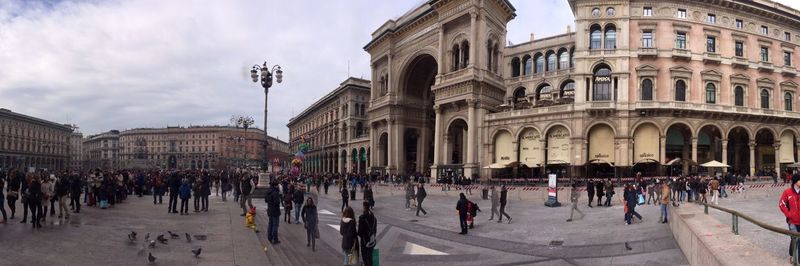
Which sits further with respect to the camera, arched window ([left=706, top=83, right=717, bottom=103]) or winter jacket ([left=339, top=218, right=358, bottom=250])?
arched window ([left=706, top=83, right=717, bottom=103])

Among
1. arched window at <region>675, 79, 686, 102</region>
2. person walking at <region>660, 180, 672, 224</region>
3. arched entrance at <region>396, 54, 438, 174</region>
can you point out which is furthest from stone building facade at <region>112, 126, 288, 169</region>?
person walking at <region>660, 180, 672, 224</region>

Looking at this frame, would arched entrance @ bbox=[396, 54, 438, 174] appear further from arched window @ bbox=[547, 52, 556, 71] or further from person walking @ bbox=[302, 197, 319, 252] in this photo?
person walking @ bbox=[302, 197, 319, 252]

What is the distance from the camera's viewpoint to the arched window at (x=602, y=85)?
3872 cm

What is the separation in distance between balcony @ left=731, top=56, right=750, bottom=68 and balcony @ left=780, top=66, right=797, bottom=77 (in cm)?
481

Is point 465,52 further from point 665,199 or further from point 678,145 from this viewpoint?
point 665,199

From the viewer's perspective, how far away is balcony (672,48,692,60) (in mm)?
37812

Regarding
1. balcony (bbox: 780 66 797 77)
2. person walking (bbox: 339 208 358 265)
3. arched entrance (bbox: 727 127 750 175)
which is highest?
balcony (bbox: 780 66 797 77)

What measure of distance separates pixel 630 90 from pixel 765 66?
44.1 ft

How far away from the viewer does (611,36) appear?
38875 mm

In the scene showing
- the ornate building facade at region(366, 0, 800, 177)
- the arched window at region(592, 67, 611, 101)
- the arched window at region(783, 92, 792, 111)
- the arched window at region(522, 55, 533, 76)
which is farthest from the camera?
the arched window at region(522, 55, 533, 76)

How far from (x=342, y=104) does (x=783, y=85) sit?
179ft

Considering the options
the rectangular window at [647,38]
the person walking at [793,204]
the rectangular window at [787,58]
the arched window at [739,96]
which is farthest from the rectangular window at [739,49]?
the person walking at [793,204]

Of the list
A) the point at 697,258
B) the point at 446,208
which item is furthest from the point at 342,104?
the point at 697,258

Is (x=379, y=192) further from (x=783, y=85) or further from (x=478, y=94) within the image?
(x=783, y=85)
